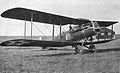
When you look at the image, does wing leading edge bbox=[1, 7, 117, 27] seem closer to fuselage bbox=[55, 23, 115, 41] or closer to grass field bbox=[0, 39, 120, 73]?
fuselage bbox=[55, 23, 115, 41]

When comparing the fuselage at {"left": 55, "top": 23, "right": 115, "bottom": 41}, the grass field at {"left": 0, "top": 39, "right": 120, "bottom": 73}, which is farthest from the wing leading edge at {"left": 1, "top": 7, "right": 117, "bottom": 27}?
the grass field at {"left": 0, "top": 39, "right": 120, "bottom": 73}

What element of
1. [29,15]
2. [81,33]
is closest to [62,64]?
[81,33]

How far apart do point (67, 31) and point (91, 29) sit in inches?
82.1

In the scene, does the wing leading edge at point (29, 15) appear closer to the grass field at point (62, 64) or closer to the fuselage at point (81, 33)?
the fuselage at point (81, 33)

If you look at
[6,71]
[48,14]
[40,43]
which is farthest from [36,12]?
[6,71]

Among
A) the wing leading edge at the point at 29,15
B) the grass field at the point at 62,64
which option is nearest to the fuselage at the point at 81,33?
the wing leading edge at the point at 29,15

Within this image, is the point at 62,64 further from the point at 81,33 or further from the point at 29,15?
the point at 29,15

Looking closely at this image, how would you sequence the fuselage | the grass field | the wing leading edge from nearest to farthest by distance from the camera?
the grass field < the wing leading edge < the fuselage

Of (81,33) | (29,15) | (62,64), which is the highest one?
(29,15)

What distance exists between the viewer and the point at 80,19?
1124 cm

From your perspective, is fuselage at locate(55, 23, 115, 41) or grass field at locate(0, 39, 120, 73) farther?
fuselage at locate(55, 23, 115, 41)

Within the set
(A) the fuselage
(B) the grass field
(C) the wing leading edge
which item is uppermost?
(C) the wing leading edge

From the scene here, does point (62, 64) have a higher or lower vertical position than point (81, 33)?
lower

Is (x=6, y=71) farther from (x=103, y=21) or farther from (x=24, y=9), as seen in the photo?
(x=103, y=21)
